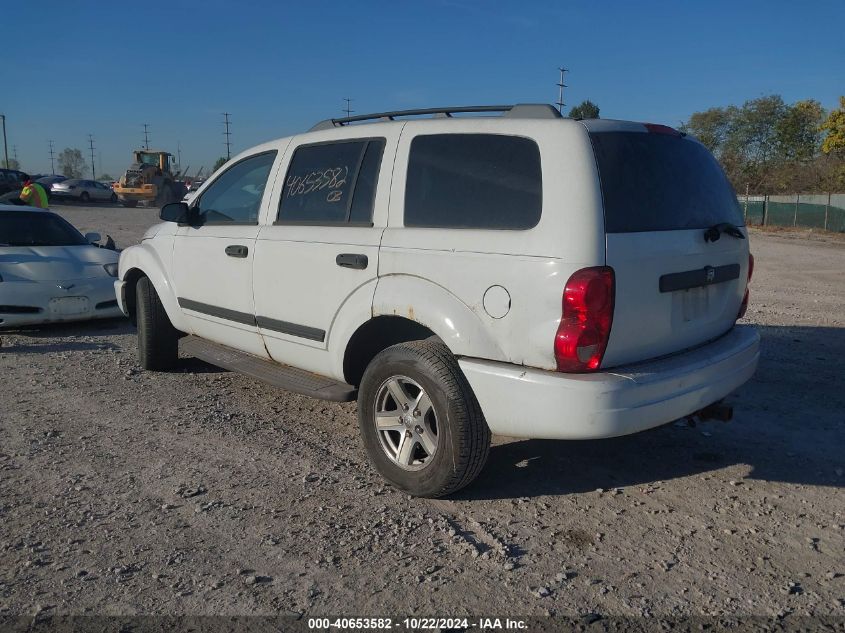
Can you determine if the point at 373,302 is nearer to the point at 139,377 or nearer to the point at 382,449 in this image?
the point at 382,449

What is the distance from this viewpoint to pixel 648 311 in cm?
341

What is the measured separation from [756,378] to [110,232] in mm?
20696

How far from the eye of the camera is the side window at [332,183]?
4172 millimetres

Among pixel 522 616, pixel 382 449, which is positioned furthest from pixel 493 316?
pixel 522 616

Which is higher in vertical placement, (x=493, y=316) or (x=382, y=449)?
(x=493, y=316)

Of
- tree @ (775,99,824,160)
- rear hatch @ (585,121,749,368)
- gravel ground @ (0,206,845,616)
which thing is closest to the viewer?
gravel ground @ (0,206,845,616)

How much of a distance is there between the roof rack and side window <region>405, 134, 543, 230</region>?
0.69 ft

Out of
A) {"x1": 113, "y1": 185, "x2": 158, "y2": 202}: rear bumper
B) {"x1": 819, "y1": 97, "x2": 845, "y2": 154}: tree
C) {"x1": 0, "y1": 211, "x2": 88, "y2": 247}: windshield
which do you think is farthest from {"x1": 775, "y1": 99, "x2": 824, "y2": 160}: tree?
{"x1": 0, "y1": 211, "x2": 88, "y2": 247}: windshield

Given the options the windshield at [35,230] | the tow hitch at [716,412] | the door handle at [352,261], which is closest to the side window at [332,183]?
the door handle at [352,261]

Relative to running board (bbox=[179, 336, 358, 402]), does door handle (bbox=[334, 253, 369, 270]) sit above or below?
above

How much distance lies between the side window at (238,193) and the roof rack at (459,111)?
0.50 meters

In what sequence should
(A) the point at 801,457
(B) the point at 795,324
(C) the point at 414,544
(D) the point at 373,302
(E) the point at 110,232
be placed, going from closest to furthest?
(C) the point at 414,544 < (D) the point at 373,302 < (A) the point at 801,457 < (B) the point at 795,324 < (E) the point at 110,232

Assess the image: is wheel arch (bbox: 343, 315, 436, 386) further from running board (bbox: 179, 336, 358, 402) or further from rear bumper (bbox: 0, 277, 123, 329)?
rear bumper (bbox: 0, 277, 123, 329)

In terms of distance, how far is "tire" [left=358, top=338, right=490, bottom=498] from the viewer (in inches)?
138
